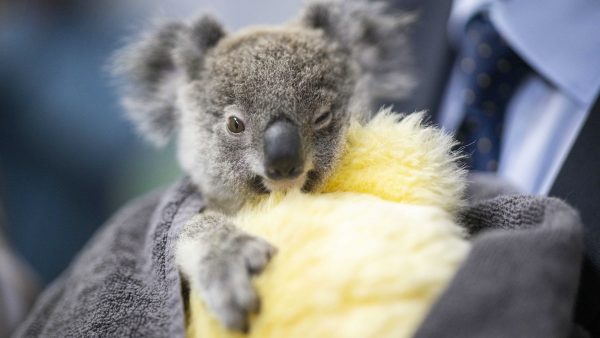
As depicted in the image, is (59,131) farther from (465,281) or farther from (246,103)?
(465,281)

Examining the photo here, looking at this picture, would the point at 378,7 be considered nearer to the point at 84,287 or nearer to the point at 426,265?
the point at 426,265

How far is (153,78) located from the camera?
1.08 m

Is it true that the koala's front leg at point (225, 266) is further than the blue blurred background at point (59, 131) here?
No

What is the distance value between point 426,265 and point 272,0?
2671mm

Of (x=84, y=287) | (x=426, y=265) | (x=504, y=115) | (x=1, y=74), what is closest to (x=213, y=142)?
(x=84, y=287)

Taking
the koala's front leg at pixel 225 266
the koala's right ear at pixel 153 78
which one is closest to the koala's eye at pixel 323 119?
the koala's front leg at pixel 225 266

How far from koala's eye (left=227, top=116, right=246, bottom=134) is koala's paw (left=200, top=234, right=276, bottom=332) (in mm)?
250

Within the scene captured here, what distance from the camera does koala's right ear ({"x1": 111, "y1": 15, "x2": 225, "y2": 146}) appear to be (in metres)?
1.05

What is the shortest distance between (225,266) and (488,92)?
1017mm

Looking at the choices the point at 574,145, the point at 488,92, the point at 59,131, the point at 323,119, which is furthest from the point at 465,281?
the point at 59,131

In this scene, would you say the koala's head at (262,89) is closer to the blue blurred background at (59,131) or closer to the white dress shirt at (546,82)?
the white dress shirt at (546,82)

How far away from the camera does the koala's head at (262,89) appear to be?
72 centimetres

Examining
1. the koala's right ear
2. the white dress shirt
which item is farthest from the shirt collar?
the koala's right ear

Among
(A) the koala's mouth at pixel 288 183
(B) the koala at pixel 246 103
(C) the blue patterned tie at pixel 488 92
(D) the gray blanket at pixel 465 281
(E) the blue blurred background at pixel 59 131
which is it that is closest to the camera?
(D) the gray blanket at pixel 465 281
